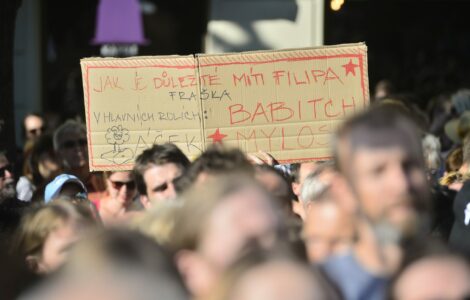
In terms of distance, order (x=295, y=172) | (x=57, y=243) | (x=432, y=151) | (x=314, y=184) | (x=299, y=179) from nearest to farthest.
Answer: (x=57, y=243) < (x=314, y=184) < (x=299, y=179) < (x=295, y=172) < (x=432, y=151)

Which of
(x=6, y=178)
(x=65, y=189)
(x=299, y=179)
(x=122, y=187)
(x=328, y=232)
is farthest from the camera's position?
(x=299, y=179)

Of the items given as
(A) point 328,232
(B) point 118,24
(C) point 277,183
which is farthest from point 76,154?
(A) point 328,232

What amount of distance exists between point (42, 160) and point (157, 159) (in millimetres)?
2881

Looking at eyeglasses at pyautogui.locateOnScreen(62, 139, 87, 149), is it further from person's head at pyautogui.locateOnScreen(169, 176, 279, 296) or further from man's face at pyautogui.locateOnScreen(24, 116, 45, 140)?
person's head at pyautogui.locateOnScreen(169, 176, 279, 296)

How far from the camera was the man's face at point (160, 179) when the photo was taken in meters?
5.21

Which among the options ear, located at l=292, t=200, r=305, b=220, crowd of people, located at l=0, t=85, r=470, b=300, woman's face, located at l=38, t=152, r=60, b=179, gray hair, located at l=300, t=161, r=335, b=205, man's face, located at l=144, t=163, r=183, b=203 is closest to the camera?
crowd of people, located at l=0, t=85, r=470, b=300

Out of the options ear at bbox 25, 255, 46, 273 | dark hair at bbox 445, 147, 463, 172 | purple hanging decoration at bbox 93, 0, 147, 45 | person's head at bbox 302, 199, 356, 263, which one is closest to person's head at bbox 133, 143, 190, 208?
ear at bbox 25, 255, 46, 273

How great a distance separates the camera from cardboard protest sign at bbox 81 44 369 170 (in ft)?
20.5

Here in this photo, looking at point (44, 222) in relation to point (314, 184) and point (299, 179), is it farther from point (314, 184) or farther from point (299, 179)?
point (299, 179)

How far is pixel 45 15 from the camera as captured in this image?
1398cm

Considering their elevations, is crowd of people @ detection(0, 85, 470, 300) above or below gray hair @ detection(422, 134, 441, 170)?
above

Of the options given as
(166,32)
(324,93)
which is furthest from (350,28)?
(324,93)

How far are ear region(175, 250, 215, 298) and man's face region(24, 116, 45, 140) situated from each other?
7.67m

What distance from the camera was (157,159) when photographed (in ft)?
17.6
